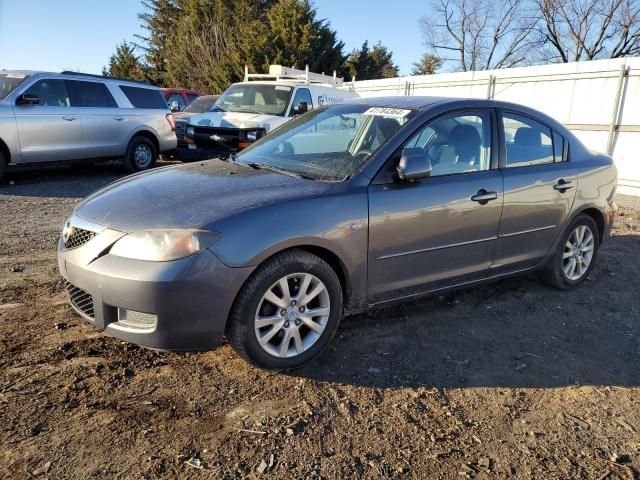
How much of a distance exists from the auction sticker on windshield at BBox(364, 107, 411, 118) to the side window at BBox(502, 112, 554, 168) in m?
0.98

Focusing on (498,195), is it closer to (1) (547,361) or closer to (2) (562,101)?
(1) (547,361)

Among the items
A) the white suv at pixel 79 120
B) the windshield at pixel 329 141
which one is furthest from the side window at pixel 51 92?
the windshield at pixel 329 141

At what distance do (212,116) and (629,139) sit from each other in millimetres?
8562

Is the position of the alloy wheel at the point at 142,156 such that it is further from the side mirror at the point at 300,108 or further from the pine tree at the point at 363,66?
the pine tree at the point at 363,66

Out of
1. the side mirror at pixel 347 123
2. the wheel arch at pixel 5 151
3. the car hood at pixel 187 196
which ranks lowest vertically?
the wheel arch at pixel 5 151

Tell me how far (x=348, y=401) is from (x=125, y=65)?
148 ft

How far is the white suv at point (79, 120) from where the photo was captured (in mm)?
8500

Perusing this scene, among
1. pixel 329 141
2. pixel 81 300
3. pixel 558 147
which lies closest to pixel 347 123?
pixel 329 141

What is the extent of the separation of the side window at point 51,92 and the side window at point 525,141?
7724 millimetres

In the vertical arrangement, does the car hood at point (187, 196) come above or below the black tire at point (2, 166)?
above

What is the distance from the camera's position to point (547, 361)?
3590mm

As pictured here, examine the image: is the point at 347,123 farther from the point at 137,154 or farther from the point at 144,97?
the point at 144,97

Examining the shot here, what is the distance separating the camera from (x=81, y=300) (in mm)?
3105

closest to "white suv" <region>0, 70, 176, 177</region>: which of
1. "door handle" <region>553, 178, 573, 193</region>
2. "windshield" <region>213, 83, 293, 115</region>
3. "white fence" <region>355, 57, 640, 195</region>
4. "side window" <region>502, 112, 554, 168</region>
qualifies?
"windshield" <region>213, 83, 293, 115</region>
